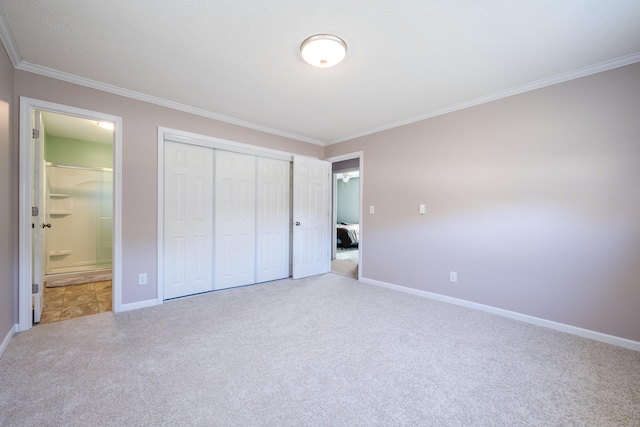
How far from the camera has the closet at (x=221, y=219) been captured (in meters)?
3.28

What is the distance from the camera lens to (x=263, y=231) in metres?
4.09

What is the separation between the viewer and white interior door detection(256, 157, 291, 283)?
405 centimetres

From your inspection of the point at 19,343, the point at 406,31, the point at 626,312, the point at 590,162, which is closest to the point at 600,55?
the point at 590,162

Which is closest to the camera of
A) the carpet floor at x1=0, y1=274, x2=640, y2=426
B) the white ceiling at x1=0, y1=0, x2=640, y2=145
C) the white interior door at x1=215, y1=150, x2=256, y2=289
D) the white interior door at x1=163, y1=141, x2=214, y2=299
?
the carpet floor at x1=0, y1=274, x2=640, y2=426

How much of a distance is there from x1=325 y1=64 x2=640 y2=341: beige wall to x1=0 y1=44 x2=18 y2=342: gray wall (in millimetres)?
3950

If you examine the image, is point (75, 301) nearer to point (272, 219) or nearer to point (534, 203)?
point (272, 219)

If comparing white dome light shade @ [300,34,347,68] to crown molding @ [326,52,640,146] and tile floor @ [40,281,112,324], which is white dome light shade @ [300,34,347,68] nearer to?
crown molding @ [326,52,640,146]

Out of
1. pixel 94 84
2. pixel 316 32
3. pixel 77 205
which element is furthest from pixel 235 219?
pixel 77 205

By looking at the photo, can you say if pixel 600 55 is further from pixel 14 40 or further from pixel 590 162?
pixel 14 40

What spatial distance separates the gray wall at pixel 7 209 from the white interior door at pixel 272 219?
2.42 m

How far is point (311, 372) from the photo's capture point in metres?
1.83

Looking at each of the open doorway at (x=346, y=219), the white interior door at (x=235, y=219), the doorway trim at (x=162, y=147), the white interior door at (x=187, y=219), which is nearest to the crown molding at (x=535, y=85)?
the open doorway at (x=346, y=219)

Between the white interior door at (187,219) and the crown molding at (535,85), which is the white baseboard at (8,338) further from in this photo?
the crown molding at (535,85)

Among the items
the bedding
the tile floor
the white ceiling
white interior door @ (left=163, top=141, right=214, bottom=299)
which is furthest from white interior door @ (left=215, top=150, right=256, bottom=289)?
the bedding
